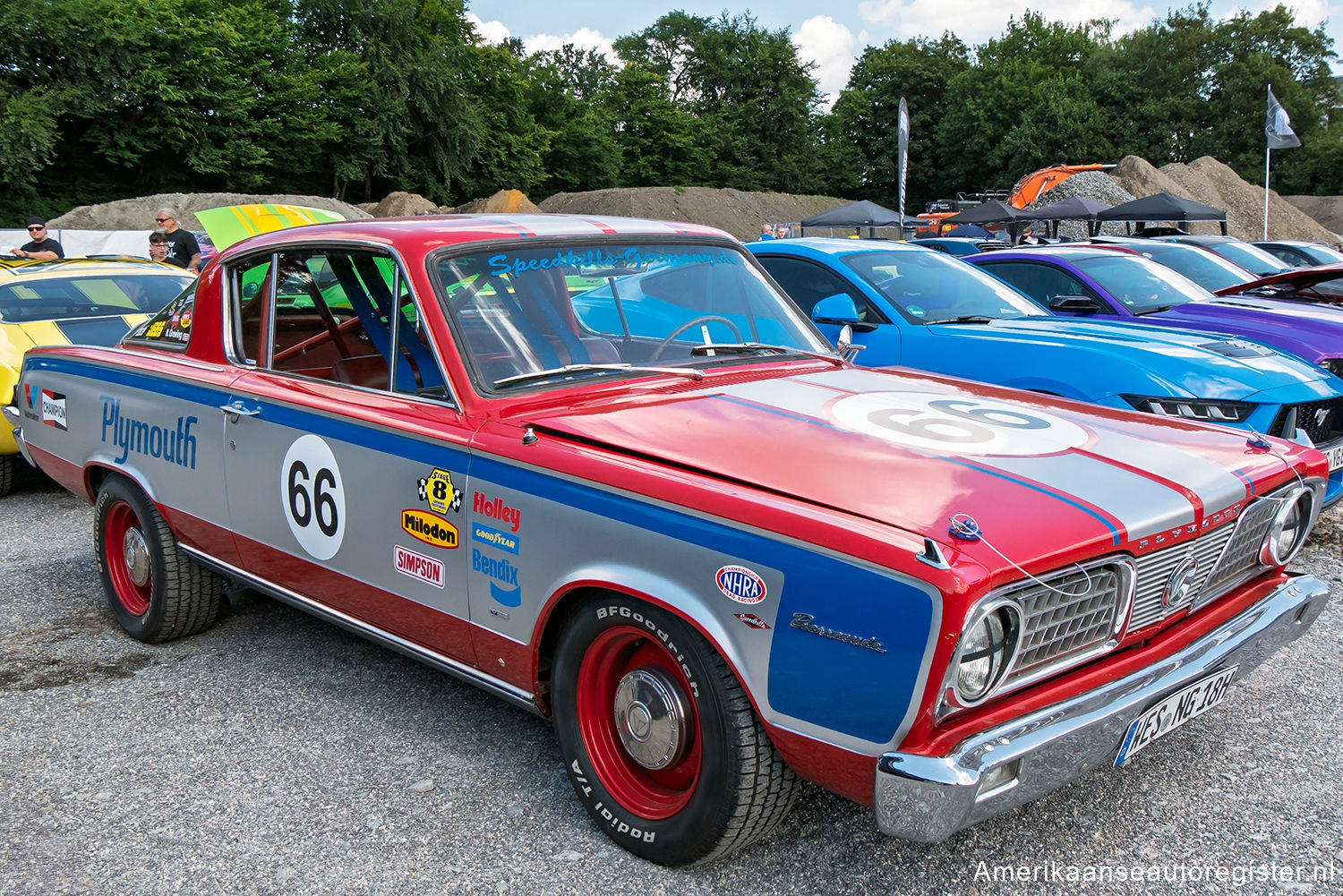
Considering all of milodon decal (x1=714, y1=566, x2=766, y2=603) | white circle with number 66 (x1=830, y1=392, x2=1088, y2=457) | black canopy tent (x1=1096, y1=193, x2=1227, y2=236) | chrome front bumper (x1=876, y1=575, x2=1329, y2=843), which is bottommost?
chrome front bumper (x1=876, y1=575, x2=1329, y2=843)

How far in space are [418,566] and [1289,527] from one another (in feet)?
8.40

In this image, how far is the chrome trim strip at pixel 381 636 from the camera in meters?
2.89

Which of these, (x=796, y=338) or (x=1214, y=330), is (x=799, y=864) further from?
(x=1214, y=330)

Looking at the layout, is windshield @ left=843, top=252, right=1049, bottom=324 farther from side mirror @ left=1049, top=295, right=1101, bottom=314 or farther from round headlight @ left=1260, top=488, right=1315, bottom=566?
round headlight @ left=1260, top=488, right=1315, bottom=566

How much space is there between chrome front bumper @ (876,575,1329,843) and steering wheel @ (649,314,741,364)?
1.64 metres

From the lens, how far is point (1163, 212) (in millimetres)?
21719

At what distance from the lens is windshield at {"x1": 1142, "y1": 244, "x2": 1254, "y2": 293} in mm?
9562

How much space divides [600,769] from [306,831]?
0.85 meters

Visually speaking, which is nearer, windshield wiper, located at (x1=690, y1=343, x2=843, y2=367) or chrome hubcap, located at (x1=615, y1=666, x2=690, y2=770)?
chrome hubcap, located at (x1=615, y1=666, x2=690, y2=770)

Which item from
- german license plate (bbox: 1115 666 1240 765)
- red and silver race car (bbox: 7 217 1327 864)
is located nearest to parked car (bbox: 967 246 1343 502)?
red and silver race car (bbox: 7 217 1327 864)

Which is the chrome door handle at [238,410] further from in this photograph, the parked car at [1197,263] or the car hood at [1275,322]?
the parked car at [1197,263]

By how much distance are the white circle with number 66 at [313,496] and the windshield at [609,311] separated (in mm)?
Answer: 649

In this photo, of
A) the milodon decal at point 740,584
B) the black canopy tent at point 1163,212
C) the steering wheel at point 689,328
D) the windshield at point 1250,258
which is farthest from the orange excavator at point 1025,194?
the milodon decal at point 740,584

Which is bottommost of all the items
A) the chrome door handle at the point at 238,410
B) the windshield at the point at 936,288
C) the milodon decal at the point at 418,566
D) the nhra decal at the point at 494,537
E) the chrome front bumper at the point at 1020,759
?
the chrome front bumper at the point at 1020,759
